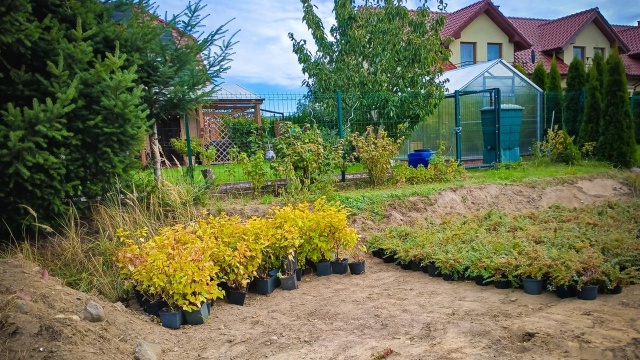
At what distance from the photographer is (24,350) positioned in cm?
287

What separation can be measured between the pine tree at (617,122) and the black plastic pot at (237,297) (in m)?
11.1

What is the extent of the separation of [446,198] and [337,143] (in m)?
2.19

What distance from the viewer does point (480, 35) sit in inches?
909

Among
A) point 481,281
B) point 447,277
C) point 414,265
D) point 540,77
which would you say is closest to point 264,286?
point 414,265

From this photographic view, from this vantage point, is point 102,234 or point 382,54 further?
point 382,54

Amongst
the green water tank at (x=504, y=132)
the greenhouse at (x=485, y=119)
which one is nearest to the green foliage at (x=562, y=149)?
the green water tank at (x=504, y=132)

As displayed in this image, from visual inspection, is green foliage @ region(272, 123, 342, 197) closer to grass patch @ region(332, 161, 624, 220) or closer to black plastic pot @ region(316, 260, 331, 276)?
grass patch @ region(332, 161, 624, 220)

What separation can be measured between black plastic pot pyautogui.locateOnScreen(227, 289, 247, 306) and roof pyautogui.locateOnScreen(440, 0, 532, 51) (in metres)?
20.2

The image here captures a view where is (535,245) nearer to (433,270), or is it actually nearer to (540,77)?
(433,270)

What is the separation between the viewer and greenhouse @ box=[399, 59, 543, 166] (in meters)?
12.0

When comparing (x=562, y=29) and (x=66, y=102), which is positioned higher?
(x=562, y=29)

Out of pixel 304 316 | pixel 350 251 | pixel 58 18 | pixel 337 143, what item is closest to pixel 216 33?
pixel 58 18

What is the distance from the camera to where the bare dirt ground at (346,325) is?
3.03m

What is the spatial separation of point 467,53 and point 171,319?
22859 millimetres
